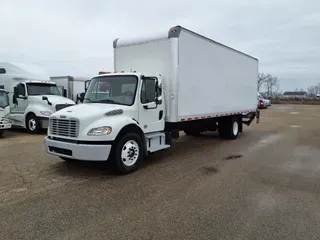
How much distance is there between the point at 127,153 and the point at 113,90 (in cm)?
168

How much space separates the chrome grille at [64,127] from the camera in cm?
593

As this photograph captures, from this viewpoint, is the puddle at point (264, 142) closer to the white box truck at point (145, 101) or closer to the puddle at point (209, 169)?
the white box truck at point (145, 101)

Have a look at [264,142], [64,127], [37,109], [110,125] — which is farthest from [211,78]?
[37,109]

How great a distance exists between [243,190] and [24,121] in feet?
37.6

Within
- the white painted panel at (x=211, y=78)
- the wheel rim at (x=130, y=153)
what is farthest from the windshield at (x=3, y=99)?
the white painted panel at (x=211, y=78)

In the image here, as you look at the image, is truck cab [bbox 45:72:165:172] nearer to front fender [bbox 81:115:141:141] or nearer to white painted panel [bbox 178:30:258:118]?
front fender [bbox 81:115:141:141]

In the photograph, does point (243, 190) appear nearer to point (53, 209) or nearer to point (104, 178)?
point (104, 178)

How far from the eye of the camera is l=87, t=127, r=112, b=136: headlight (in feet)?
19.2

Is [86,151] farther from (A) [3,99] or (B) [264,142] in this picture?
(A) [3,99]

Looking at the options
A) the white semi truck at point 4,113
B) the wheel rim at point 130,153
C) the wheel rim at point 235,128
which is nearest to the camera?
the wheel rim at point 130,153

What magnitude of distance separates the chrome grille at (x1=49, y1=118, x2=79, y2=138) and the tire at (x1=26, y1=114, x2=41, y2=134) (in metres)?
7.22

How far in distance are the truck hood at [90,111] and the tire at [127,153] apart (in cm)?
65

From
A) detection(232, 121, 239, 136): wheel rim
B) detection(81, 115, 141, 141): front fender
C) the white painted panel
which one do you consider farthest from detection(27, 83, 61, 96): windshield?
detection(81, 115, 141, 141): front fender

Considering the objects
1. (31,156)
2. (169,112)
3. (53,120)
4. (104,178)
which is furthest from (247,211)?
(31,156)
